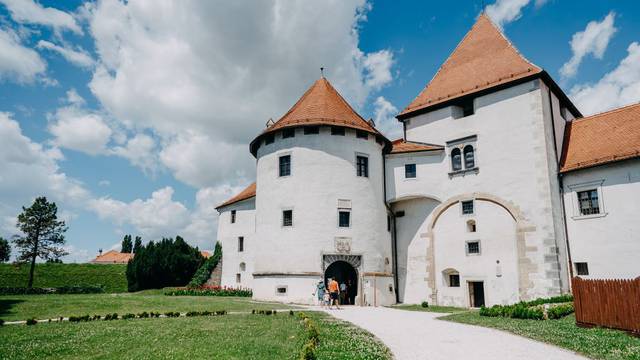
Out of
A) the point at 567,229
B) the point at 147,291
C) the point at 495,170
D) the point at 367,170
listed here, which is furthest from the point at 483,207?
the point at 147,291

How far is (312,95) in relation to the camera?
27.9 meters

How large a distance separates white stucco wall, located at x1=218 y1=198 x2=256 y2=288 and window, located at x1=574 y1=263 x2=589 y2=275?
21.6 m

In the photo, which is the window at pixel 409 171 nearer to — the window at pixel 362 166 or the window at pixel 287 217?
the window at pixel 362 166

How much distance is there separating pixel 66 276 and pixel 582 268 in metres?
49.2

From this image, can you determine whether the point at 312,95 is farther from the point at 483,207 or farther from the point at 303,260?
the point at 483,207

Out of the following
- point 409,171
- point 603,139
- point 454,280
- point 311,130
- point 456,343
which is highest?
point 311,130

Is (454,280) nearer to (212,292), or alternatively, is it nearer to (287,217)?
(287,217)

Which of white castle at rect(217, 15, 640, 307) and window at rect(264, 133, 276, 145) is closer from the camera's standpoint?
white castle at rect(217, 15, 640, 307)

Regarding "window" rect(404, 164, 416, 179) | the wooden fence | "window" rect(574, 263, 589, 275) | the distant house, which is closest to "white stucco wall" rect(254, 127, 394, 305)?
"window" rect(404, 164, 416, 179)

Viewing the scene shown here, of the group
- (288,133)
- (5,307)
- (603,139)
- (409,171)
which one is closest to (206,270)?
(288,133)

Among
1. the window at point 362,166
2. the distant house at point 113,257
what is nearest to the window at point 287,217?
the window at point 362,166

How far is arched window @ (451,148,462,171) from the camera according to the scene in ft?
84.2

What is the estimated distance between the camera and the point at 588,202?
21.6m

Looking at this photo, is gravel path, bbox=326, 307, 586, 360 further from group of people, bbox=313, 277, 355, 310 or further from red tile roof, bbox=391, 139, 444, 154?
red tile roof, bbox=391, 139, 444, 154
